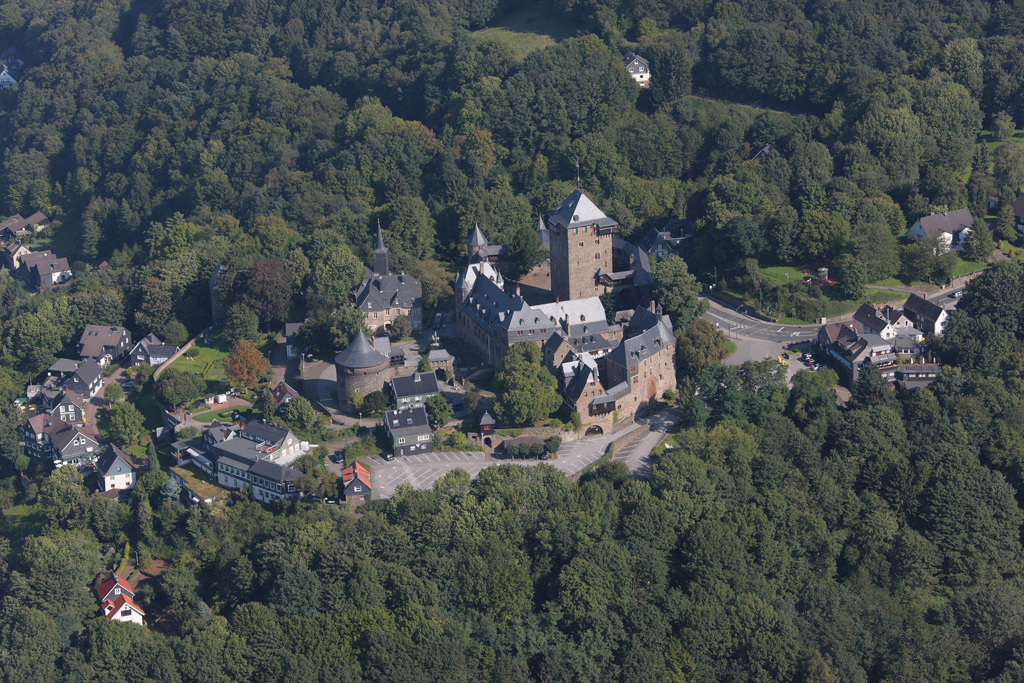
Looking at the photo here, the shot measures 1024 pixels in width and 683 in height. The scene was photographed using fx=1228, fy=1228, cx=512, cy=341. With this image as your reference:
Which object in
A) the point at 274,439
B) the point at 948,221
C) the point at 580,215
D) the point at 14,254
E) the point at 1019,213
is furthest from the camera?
the point at 14,254

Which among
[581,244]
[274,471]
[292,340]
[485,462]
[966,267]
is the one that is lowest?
[485,462]

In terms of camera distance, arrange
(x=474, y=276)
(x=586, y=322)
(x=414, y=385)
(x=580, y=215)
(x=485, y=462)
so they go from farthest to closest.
Result: (x=474, y=276) → (x=580, y=215) → (x=586, y=322) → (x=414, y=385) → (x=485, y=462)

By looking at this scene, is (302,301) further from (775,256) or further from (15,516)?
(775,256)

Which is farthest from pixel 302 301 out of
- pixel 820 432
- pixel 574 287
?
pixel 820 432

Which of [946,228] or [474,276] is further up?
[946,228]

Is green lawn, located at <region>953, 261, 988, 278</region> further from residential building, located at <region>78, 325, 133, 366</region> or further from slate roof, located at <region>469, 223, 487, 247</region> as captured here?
residential building, located at <region>78, 325, 133, 366</region>

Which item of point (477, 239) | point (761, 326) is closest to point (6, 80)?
point (477, 239)

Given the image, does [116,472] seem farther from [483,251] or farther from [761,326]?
[761,326]

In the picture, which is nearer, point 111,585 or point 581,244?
point 111,585
